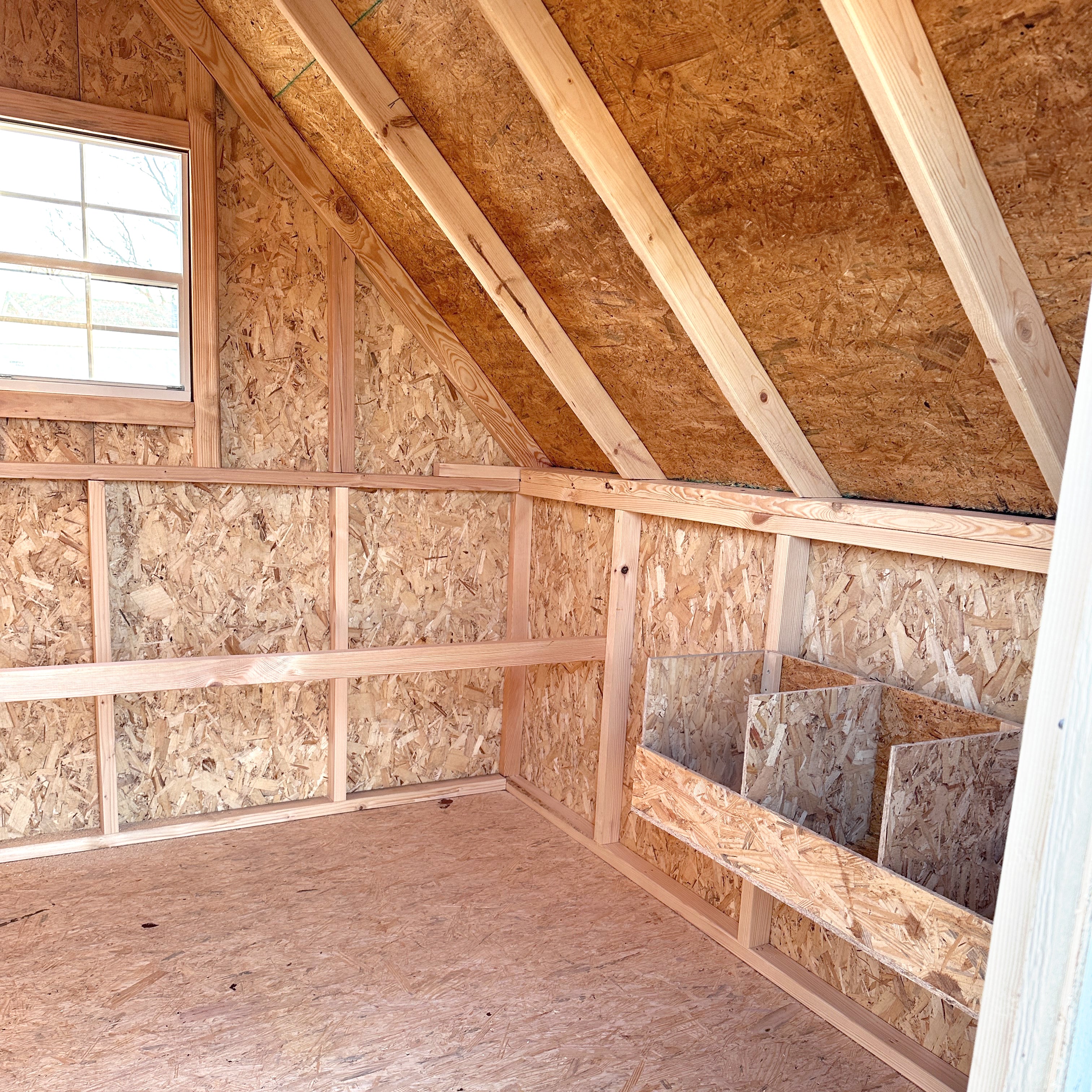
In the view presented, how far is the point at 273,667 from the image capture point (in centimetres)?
296

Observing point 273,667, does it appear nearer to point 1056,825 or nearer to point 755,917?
point 755,917

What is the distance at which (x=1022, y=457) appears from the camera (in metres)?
1.88

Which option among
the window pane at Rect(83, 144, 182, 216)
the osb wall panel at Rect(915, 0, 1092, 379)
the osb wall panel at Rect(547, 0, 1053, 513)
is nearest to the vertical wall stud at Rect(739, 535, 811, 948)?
the osb wall panel at Rect(547, 0, 1053, 513)

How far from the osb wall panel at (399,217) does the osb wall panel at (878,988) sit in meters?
1.72

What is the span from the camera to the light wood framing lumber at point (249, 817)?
3.14 metres

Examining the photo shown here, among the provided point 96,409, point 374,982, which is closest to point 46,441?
point 96,409

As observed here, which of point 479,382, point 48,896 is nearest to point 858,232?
point 479,382

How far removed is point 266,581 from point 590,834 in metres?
1.59

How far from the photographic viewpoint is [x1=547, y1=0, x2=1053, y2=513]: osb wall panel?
1.62m

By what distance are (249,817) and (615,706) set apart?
4.87 feet

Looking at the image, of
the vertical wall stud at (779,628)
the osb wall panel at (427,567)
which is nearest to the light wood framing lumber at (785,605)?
the vertical wall stud at (779,628)

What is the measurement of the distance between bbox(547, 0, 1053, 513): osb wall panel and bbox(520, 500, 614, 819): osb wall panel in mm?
1402

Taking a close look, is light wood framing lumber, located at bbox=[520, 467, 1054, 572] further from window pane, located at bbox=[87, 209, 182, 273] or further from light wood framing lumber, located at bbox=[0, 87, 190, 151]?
light wood framing lumber, located at bbox=[0, 87, 190, 151]

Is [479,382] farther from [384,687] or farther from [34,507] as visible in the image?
[34,507]
